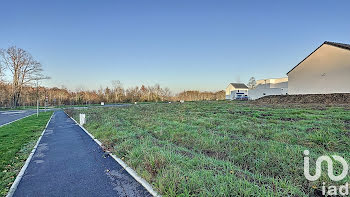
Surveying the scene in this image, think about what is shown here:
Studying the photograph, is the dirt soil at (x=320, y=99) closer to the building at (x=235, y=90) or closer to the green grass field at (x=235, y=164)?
the green grass field at (x=235, y=164)

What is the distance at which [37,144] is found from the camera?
605 centimetres

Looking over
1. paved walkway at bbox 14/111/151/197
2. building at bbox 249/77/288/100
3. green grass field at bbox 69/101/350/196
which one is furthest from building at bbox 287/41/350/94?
paved walkway at bbox 14/111/151/197

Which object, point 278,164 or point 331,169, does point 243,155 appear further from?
point 331,169

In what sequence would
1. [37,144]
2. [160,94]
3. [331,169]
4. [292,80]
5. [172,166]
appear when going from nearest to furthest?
1. [331,169]
2. [172,166]
3. [37,144]
4. [292,80]
5. [160,94]

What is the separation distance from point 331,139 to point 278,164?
2755 millimetres

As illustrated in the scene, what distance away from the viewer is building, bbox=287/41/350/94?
18219 mm

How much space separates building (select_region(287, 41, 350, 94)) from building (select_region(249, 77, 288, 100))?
355 inches

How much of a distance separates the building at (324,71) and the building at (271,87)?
9.01 meters

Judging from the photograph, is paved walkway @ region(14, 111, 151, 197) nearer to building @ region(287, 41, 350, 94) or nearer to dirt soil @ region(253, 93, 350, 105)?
dirt soil @ region(253, 93, 350, 105)

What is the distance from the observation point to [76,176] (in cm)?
339

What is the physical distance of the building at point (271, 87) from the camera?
108ft

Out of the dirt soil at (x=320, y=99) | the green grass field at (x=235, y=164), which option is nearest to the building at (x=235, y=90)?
the dirt soil at (x=320, y=99)

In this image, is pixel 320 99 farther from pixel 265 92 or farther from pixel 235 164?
pixel 235 164

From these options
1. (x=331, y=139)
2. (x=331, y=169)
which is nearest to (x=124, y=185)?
(x=331, y=169)
